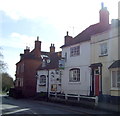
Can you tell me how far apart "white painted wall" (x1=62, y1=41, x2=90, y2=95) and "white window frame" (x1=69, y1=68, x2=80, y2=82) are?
1.25 feet

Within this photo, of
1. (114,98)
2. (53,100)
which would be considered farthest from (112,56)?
(53,100)

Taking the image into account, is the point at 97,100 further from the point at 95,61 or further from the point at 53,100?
the point at 53,100

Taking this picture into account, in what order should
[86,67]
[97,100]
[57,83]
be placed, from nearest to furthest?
[97,100] → [86,67] → [57,83]

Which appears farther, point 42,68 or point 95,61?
point 42,68

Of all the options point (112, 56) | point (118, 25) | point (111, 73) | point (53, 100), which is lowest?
point (53, 100)

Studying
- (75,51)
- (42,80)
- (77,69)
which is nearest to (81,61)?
(77,69)

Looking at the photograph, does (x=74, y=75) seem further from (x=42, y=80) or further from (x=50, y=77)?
(x=42, y=80)

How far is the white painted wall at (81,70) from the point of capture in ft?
92.8

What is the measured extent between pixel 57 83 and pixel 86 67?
25.6 feet

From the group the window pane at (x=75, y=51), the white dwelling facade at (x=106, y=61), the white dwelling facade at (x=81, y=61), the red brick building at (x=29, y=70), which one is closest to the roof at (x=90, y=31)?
the white dwelling facade at (x=81, y=61)

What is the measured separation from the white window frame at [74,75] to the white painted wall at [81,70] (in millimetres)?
380

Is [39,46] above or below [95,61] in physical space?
above

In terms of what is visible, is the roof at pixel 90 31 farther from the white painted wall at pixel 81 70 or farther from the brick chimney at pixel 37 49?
the brick chimney at pixel 37 49

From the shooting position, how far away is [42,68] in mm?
40688
